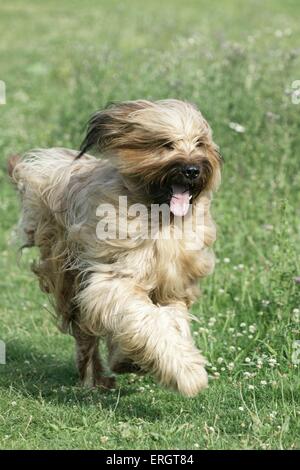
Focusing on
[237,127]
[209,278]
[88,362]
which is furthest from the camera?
[237,127]

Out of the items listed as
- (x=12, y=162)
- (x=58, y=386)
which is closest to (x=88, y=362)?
(x=58, y=386)

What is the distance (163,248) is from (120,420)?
93cm

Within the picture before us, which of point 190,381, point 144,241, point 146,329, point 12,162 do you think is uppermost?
point 12,162

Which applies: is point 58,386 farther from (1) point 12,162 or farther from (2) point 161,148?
(2) point 161,148

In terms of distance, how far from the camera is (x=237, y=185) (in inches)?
327

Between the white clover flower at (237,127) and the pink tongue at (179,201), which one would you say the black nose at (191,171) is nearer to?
the pink tongue at (179,201)

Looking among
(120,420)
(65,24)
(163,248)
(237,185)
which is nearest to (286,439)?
(120,420)

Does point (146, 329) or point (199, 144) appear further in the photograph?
point (199, 144)

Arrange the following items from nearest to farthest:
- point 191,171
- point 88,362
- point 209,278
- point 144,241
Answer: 1. point 191,171
2. point 144,241
3. point 88,362
4. point 209,278

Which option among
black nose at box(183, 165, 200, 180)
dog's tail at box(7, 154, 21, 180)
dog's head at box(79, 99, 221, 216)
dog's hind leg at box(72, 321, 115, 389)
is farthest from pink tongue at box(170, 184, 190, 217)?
dog's tail at box(7, 154, 21, 180)

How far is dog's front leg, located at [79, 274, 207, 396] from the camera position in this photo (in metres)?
4.64

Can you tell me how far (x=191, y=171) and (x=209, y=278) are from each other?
2301mm

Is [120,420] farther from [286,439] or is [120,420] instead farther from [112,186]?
[112,186]

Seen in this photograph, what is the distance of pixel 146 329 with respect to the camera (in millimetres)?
4773
